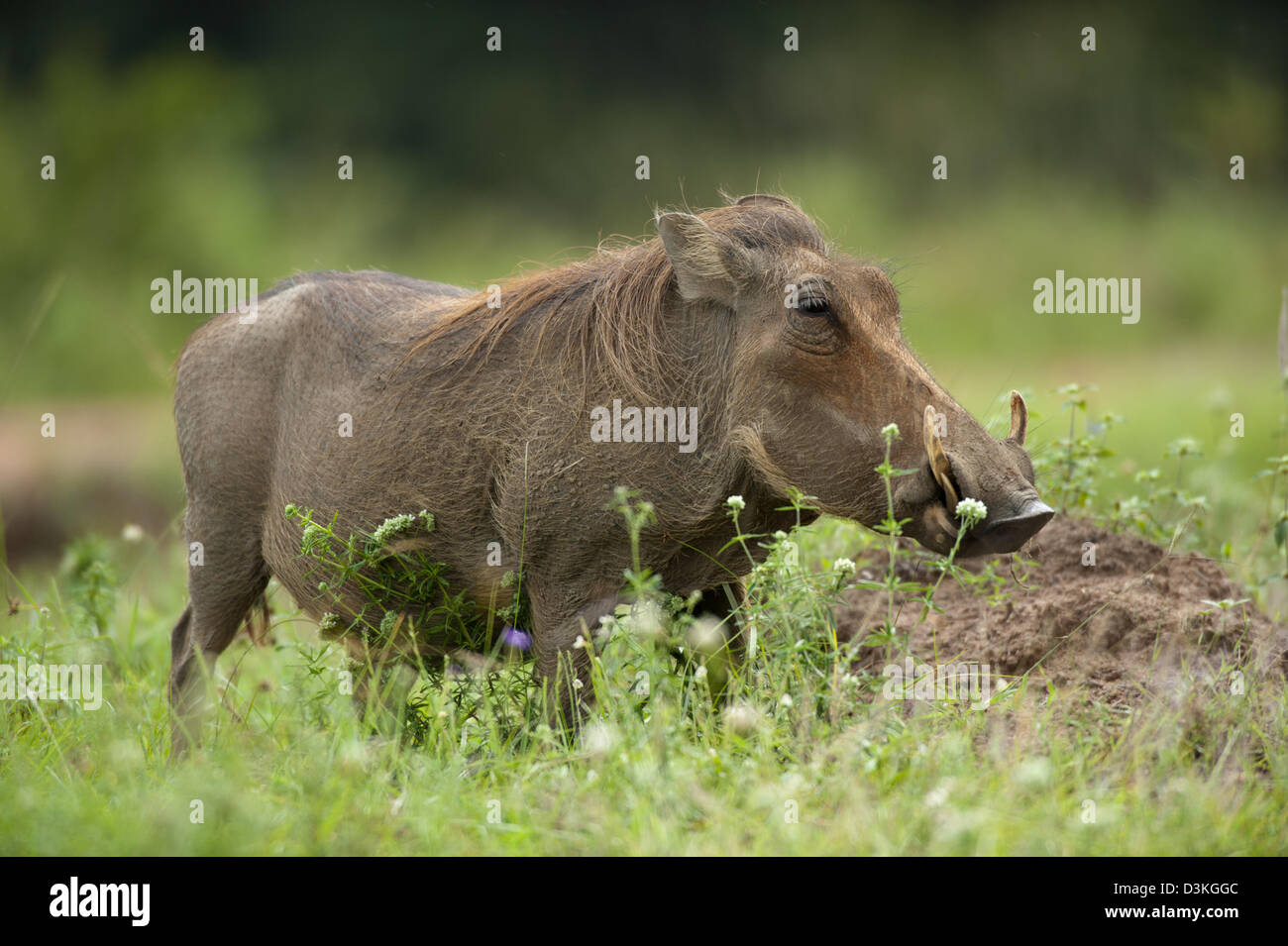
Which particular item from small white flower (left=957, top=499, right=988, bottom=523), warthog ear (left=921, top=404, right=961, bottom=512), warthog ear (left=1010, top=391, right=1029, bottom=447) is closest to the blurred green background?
warthog ear (left=1010, top=391, right=1029, bottom=447)

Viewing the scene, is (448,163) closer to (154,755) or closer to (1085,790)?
(154,755)

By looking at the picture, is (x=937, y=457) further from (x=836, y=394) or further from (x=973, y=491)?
(x=836, y=394)

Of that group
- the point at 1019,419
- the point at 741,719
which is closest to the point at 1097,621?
the point at 1019,419

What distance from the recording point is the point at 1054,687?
3484mm

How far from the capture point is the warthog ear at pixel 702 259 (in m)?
3.13

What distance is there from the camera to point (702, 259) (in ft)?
10.4

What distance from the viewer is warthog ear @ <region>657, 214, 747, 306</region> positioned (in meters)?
3.13

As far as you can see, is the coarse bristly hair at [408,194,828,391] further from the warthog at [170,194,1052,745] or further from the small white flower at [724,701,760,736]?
the small white flower at [724,701,760,736]

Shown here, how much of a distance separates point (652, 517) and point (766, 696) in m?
0.54

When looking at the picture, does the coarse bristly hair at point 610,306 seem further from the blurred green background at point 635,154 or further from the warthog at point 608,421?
the blurred green background at point 635,154

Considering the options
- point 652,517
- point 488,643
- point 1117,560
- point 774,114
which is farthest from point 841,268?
point 774,114

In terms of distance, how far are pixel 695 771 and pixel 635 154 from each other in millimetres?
10305

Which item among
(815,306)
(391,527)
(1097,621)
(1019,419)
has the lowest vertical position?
(1097,621)
